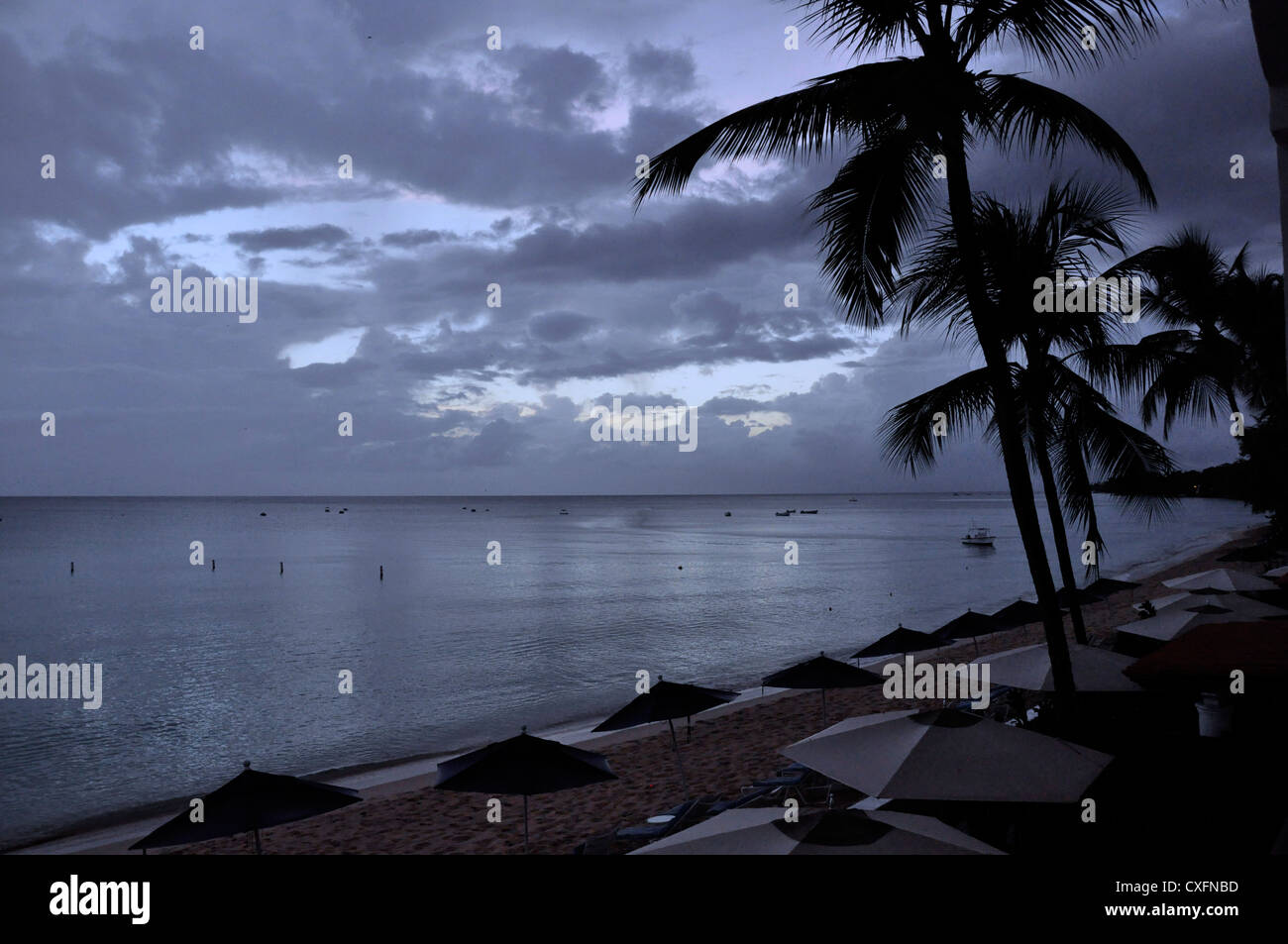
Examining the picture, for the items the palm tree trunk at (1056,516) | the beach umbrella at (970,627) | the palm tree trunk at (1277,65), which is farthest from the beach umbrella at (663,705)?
the beach umbrella at (970,627)

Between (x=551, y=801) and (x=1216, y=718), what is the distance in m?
9.44

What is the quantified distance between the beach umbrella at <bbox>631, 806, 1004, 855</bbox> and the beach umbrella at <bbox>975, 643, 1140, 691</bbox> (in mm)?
5755

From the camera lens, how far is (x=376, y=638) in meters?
34.9

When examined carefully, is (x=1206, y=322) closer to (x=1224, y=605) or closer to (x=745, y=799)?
(x=1224, y=605)

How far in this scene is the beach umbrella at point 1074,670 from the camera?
10070 millimetres

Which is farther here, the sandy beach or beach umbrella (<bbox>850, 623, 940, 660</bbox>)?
beach umbrella (<bbox>850, 623, 940, 660</bbox>)

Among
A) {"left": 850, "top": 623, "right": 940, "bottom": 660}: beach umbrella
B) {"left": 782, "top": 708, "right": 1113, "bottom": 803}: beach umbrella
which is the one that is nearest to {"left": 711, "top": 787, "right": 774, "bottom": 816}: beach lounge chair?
{"left": 782, "top": 708, "right": 1113, "bottom": 803}: beach umbrella

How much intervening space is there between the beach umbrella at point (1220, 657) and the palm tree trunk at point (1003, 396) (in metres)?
1.27

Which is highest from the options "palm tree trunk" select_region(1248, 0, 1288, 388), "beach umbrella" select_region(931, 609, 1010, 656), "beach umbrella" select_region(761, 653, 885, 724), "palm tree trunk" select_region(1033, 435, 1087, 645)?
"palm tree trunk" select_region(1248, 0, 1288, 388)

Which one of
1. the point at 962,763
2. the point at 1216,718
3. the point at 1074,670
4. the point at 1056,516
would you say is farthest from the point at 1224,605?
the point at 962,763

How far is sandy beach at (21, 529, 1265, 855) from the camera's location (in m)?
11.4

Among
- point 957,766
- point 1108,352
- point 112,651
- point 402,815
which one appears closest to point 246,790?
point 402,815

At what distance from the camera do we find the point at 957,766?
20.1 feet

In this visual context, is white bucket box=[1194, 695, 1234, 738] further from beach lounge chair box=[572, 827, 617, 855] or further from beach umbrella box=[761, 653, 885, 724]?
beach lounge chair box=[572, 827, 617, 855]
